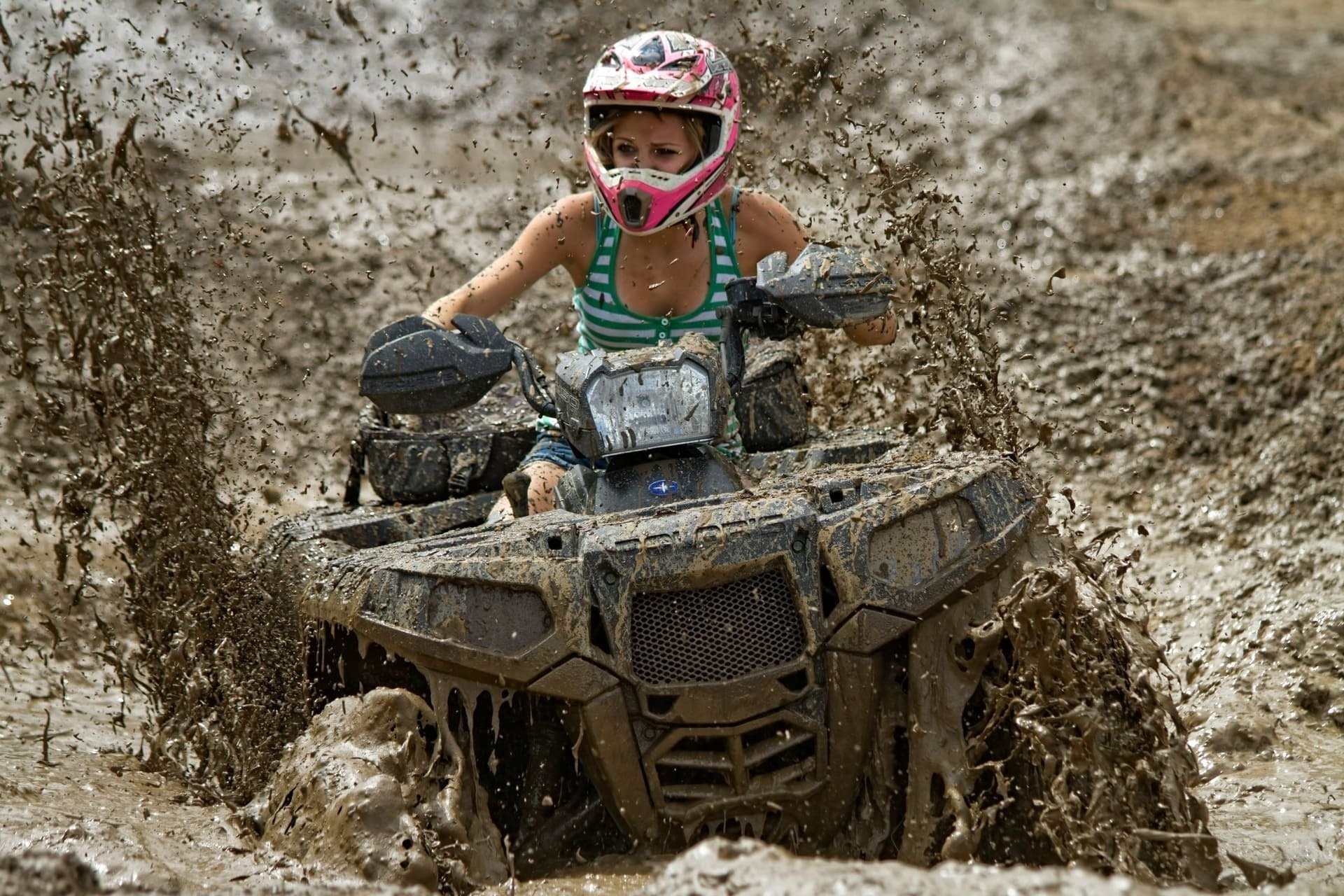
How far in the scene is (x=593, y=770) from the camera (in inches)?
150

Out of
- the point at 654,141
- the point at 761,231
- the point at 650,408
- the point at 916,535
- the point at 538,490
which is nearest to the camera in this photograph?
the point at 916,535

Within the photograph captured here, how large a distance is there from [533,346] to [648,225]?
4474 millimetres

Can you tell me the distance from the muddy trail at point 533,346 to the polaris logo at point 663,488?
0.86 m

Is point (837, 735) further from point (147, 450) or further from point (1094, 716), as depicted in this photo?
point (147, 450)

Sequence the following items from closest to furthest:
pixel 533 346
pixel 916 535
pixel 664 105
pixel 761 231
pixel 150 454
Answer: pixel 916 535
pixel 664 105
pixel 761 231
pixel 150 454
pixel 533 346

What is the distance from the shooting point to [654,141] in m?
5.05

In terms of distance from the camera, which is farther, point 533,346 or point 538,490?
point 533,346

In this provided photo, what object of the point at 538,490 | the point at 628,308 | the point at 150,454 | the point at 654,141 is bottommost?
the point at 538,490

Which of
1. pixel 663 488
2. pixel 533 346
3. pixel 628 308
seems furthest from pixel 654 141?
pixel 533 346

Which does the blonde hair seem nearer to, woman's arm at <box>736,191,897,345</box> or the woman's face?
the woman's face

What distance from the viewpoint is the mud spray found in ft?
12.3

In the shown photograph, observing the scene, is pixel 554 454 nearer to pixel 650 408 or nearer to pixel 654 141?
pixel 650 408

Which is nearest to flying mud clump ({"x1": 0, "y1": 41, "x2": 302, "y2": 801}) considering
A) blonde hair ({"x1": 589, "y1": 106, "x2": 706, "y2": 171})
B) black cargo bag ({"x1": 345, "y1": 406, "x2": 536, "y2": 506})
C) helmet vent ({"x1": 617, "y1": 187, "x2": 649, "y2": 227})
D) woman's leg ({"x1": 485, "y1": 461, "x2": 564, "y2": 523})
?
black cargo bag ({"x1": 345, "y1": 406, "x2": 536, "y2": 506})

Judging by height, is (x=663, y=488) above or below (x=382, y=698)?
above
